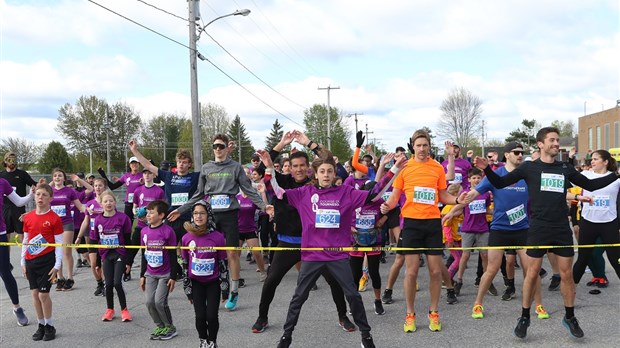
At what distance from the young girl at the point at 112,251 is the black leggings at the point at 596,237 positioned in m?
6.00

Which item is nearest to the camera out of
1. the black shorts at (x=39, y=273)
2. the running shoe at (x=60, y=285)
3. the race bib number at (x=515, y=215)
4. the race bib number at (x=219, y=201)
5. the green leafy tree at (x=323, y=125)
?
the black shorts at (x=39, y=273)

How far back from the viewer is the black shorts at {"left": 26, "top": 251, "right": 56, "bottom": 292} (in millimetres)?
5633

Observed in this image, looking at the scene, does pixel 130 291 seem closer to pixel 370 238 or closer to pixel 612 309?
pixel 370 238

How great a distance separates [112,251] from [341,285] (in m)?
3.25

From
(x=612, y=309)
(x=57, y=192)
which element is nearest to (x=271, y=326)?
(x=612, y=309)

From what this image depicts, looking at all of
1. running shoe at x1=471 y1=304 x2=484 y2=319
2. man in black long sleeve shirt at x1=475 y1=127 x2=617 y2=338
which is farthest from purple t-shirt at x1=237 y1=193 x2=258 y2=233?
man in black long sleeve shirt at x1=475 y1=127 x2=617 y2=338

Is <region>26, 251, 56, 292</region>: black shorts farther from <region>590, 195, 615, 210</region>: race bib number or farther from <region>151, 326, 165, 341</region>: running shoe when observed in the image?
<region>590, 195, 615, 210</region>: race bib number

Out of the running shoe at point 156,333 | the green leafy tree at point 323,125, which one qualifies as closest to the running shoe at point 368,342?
the running shoe at point 156,333

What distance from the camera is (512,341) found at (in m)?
4.99

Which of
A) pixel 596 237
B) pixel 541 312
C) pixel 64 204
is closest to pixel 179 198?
pixel 64 204

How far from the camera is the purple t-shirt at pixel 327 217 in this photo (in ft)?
15.7

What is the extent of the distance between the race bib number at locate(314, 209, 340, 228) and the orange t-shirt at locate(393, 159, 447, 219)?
1.06 m

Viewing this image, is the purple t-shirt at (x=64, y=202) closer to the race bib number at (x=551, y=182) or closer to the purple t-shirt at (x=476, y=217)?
the purple t-shirt at (x=476, y=217)

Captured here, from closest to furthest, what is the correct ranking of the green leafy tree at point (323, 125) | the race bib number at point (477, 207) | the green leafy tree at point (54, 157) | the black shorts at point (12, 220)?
1. the race bib number at point (477, 207)
2. the black shorts at point (12, 220)
3. the green leafy tree at point (54, 157)
4. the green leafy tree at point (323, 125)
